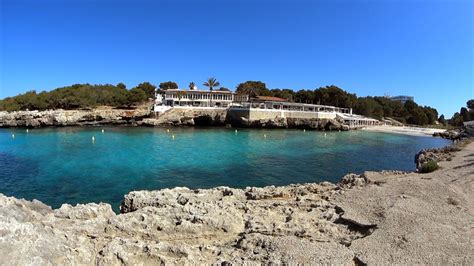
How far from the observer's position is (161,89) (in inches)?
3957

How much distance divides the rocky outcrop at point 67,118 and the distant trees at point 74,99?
505 inches

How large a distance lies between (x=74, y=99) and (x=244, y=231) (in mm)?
91182

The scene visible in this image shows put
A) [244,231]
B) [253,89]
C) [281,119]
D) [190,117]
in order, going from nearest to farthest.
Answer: [244,231] → [281,119] → [190,117] → [253,89]

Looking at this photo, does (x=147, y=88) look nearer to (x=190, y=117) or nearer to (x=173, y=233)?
(x=190, y=117)

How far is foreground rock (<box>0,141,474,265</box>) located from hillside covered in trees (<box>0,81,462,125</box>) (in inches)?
3289

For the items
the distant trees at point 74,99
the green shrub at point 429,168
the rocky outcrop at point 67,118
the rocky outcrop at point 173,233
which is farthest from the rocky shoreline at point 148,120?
the rocky outcrop at point 173,233

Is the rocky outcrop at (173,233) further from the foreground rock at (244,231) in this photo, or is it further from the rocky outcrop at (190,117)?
the rocky outcrop at (190,117)

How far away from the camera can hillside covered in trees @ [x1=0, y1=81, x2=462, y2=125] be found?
3440 inches

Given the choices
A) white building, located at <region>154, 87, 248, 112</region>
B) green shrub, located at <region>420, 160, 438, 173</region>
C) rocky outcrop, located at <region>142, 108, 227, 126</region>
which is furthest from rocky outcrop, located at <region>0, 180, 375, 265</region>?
white building, located at <region>154, 87, 248, 112</region>

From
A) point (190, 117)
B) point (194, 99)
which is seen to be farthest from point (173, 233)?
point (194, 99)

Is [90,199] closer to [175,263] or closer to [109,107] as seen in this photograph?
[175,263]

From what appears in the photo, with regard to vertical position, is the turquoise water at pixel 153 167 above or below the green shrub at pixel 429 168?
below

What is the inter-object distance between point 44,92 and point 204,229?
10348cm

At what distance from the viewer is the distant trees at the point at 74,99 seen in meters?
86.6
